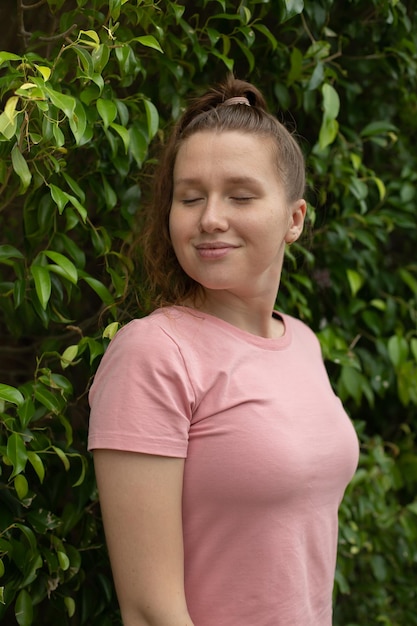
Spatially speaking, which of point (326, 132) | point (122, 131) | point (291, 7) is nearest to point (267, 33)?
point (291, 7)

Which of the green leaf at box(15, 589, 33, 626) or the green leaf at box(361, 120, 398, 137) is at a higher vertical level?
the green leaf at box(361, 120, 398, 137)

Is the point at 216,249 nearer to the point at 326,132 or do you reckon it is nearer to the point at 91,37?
the point at 91,37

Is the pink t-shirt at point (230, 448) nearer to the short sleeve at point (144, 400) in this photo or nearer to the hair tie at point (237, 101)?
the short sleeve at point (144, 400)

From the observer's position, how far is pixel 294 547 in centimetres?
128

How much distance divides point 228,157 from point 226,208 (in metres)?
0.08

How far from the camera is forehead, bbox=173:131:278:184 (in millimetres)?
1281

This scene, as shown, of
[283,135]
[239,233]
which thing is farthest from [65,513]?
[283,135]

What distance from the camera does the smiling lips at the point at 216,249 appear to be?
1.29m

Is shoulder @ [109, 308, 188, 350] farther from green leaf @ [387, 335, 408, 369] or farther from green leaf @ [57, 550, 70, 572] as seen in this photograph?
green leaf @ [387, 335, 408, 369]

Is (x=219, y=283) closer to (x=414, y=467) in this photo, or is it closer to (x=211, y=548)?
(x=211, y=548)

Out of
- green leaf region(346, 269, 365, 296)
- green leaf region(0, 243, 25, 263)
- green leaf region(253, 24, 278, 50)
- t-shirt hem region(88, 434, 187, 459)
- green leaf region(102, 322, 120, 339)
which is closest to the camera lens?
t-shirt hem region(88, 434, 187, 459)

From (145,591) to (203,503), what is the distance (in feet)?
0.50

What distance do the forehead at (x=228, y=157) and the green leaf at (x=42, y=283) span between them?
279 mm

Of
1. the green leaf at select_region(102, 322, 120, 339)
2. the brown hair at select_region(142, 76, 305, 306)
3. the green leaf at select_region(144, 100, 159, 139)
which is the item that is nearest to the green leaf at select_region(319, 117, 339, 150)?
the brown hair at select_region(142, 76, 305, 306)
